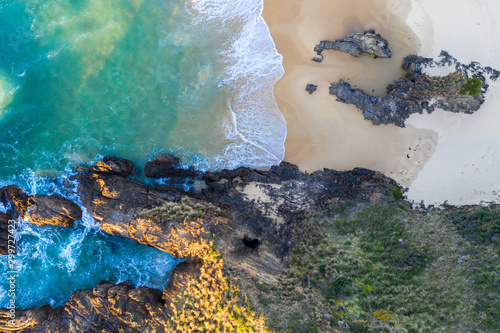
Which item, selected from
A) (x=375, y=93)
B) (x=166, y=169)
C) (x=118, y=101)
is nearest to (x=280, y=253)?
(x=166, y=169)

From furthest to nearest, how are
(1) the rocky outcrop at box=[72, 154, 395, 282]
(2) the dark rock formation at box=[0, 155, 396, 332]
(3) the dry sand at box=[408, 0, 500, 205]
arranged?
(3) the dry sand at box=[408, 0, 500, 205]
(1) the rocky outcrop at box=[72, 154, 395, 282]
(2) the dark rock formation at box=[0, 155, 396, 332]

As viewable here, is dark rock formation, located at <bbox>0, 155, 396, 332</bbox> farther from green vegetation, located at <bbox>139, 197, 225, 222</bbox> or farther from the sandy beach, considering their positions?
→ the sandy beach

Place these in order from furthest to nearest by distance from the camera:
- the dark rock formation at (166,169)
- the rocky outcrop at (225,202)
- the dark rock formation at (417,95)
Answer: the dark rock formation at (166,169) → the dark rock formation at (417,95) → the rocky outcrop at (225,202)

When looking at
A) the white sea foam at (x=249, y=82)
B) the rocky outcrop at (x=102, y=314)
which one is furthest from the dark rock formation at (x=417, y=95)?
the rocky outcrop at (x=102, y=314)

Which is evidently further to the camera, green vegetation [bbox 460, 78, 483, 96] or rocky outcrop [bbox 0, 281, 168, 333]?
green vegetation [bbox 460, 78, 483, 96]

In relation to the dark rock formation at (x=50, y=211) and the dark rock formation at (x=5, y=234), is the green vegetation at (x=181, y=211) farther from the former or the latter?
the dark rock formation at (x=5, y=234)

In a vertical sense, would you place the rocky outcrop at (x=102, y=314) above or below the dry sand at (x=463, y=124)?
below

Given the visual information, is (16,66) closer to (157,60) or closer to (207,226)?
(157,60)

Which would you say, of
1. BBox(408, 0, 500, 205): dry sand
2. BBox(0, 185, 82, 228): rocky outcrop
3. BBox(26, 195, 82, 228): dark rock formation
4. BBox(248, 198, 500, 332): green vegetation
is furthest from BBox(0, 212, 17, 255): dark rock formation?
BBox(408, 0, 500, 205): dry sand
